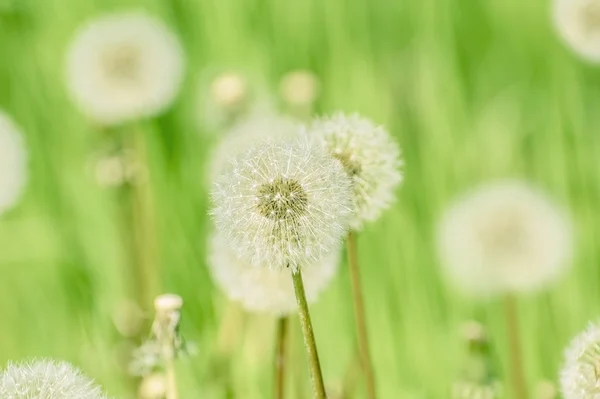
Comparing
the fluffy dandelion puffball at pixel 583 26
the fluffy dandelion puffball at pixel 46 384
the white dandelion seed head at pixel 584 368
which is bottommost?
the white dandelion seed head at pixel 584 368

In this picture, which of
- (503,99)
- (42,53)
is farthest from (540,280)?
(42,53)

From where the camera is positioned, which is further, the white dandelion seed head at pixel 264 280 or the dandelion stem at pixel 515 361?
the dandelion stem at pixel 515 361

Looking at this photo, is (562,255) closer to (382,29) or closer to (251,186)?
(382,29)

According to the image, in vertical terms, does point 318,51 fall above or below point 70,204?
above

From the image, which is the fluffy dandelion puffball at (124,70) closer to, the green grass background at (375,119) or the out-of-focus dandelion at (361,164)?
the green grass background at (375,119)

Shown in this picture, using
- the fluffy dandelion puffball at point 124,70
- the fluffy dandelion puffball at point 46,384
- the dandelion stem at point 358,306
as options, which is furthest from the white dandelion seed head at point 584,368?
the fluffy dandelion puffball at point 124,70
